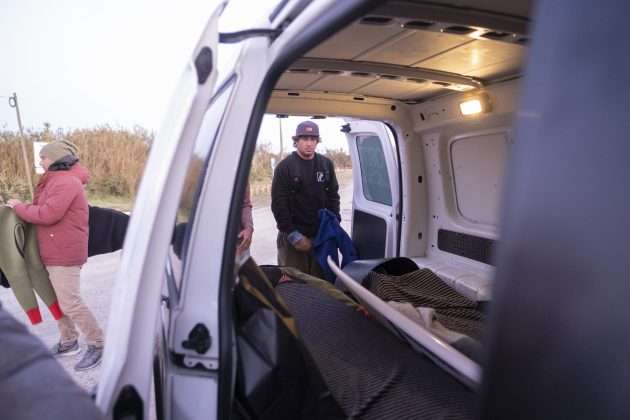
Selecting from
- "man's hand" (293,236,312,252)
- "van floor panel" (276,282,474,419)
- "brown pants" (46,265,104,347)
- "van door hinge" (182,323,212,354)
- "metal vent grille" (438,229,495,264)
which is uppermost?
"van door hinge" (182,323,212,354)

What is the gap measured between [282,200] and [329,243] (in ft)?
2.29

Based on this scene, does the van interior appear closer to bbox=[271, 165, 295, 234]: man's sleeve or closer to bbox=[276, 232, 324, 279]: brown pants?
bbox=[276, 232, 324, 279]: brown pants

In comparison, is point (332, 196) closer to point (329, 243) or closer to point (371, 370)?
point (329, 243)

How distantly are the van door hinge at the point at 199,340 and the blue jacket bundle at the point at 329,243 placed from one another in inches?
112

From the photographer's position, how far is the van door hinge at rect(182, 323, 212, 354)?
1.13 metres

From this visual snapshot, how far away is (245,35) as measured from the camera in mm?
1106

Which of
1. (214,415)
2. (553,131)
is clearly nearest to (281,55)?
(553,131)

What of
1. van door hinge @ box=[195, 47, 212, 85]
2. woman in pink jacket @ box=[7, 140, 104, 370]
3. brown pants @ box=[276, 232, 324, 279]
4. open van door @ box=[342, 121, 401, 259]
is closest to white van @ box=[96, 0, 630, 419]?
van door hinge @ box=[195, 47, 212, 85]

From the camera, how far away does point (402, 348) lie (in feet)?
5.80

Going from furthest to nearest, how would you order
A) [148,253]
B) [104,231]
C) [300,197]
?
[300,197] → [104,231] → [148,253]

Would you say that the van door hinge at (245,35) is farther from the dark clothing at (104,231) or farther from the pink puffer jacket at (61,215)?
the dark clothing at (104,231)

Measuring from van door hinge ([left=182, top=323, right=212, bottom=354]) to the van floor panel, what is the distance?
61 cm

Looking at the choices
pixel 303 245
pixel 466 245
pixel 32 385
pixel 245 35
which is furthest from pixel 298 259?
pixel 32 385

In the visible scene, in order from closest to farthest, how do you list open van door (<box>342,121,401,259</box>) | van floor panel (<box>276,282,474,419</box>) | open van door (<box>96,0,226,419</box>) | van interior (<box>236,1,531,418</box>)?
open van door (<box>96,0,226,419</box>) < van floor panel (<box>276,282,474,419</box>) < van interior (<box>236,1,531,418</box>) < open van door (<box>342,121,401,259</box>)
